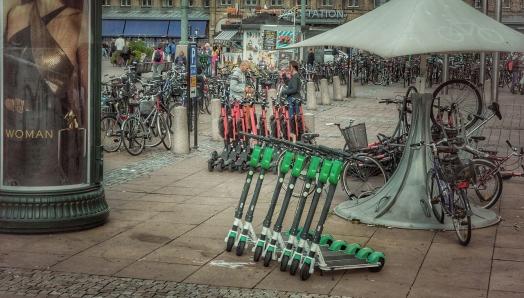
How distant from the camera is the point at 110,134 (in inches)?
662

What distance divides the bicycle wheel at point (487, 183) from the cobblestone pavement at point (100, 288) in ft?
14.4

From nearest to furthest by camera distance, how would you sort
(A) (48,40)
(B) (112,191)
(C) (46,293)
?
(C) (46,293) → (A) (48,40) → (B) (112,191)

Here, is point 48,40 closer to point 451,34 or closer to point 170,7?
point 451,34

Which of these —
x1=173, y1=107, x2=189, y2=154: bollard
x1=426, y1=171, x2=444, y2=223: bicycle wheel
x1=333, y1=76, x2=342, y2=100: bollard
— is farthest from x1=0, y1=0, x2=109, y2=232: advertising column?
x1=333, y1=76, x2=342, y2=100: bollard

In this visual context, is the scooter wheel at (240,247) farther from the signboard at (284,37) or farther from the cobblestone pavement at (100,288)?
the signboard at (284,37)

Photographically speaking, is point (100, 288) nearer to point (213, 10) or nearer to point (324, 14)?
point (324, 14)

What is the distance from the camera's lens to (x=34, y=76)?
9555mm

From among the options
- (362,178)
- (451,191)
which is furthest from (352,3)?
(451,191)

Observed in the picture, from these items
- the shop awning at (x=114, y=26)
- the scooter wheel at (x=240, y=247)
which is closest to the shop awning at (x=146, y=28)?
the shop awning at (x=114, y=26)

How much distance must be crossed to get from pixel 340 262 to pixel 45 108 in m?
3.48

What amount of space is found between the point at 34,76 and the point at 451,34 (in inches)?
167

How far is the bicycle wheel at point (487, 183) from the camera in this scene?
36.7 ft

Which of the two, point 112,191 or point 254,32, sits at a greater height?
point 254,32

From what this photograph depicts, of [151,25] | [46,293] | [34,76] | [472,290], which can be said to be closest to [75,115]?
[34,76]
